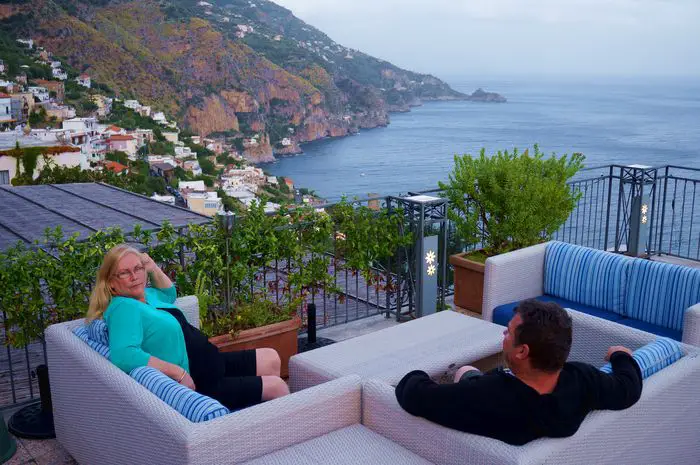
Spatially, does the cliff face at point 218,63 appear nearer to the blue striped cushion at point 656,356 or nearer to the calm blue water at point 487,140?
the calm blue water at point 487,140

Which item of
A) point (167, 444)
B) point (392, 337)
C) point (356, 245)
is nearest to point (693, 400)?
point (392, 337)

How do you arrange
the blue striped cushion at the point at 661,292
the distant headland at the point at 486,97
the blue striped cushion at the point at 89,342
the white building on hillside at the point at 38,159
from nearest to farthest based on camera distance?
the blue striped cushion at the point at 89,342
the blue striped cushion at the point at 661,292
the white building on hillside at the point at 38,159
the distant headland at the point at 486,97

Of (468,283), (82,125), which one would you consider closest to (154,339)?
(468,283)

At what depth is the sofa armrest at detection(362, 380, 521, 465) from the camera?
6.42 ft

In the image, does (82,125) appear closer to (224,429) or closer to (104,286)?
(104,286)

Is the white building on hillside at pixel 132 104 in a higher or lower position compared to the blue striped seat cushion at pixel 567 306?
higher

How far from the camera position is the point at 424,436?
85.4 inches

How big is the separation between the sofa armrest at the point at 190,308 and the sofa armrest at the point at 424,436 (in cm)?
121

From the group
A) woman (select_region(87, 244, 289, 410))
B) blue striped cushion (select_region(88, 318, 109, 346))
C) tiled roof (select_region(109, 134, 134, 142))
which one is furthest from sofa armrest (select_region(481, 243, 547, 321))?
tiled roof (select_region(109, 134, 134, 142))

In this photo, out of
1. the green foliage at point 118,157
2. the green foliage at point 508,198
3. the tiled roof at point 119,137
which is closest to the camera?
the green foliage at point 508,198

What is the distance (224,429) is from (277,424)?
20 cm

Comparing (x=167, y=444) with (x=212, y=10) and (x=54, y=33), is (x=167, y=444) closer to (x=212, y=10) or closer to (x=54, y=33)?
(x=54, y=33)

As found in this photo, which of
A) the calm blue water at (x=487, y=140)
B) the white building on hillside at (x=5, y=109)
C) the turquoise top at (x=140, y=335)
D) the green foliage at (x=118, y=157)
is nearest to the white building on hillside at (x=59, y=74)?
the white building on hillside at (x=5, y=109)

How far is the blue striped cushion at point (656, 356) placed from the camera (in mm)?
2398
